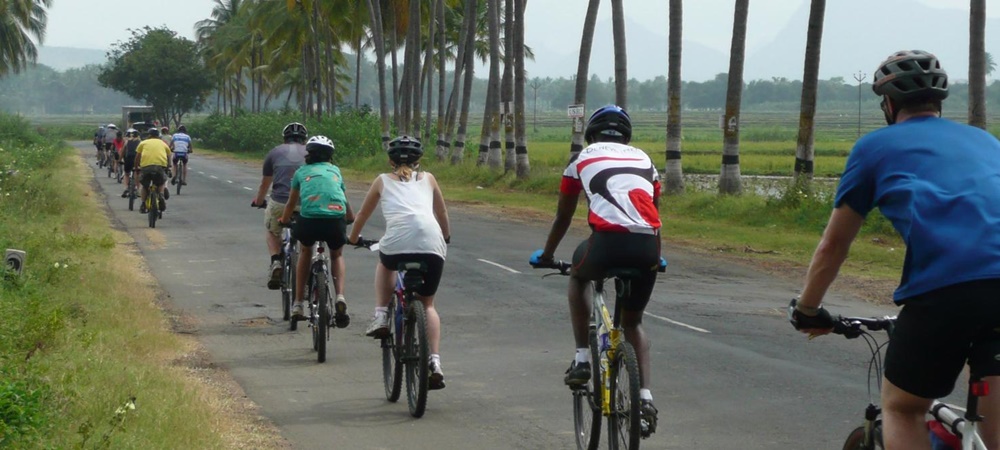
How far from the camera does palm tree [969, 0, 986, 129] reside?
71.6 feet

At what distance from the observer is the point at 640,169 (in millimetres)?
6891

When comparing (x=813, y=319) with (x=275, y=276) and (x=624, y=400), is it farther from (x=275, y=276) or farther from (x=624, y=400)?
(x=275, y=276)

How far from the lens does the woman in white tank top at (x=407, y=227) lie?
28.7 ft

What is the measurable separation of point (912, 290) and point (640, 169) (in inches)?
113

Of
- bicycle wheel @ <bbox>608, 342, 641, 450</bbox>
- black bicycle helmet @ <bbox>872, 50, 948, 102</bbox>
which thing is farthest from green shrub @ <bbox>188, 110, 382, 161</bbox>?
black bicycle helmet @ <bbox>872, 50, 948, 102</bbox>

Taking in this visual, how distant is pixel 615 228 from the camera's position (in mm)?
6688

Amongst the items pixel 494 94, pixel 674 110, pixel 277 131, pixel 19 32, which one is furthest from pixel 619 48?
pixel 19 32

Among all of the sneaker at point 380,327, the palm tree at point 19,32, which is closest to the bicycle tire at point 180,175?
the sneaker at point 380,327

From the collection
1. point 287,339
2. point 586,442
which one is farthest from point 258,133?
point 586,442

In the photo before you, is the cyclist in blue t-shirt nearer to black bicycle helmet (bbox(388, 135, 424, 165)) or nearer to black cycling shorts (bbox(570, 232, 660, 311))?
black cycling shorts (bbox(570, 232, 660, 311))

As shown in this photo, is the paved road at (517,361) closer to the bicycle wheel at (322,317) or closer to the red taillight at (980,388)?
the bicycle wheel at (322,317)

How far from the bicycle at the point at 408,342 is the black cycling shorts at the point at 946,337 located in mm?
4538

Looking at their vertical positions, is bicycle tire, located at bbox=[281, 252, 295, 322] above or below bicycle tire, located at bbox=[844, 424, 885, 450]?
below

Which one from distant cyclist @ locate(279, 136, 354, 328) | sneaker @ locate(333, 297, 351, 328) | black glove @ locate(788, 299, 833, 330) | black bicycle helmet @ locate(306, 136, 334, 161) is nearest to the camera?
black glove @ locate(788, 299, 833, 330)
